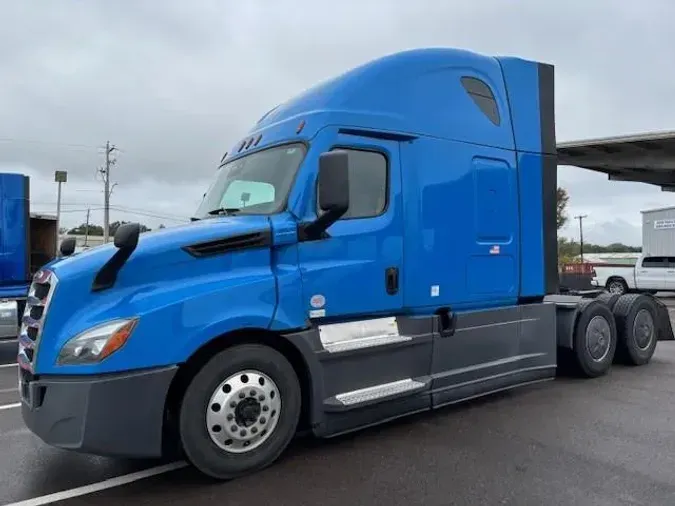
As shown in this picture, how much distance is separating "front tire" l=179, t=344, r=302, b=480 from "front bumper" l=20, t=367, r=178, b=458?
0.70 feet

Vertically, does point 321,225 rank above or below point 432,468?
above

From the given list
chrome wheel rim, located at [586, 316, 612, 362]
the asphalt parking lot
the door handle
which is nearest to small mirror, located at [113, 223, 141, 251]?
the asphalt parking lot

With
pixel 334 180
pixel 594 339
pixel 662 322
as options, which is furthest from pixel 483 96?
pixel 662 322

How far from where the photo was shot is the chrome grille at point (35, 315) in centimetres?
389

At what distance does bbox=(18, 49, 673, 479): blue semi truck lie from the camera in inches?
150

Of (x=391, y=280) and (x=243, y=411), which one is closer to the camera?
(x=243, y=411)

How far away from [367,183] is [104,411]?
8.73 feet

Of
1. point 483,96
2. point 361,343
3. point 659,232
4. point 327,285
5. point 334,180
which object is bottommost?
point 361,343

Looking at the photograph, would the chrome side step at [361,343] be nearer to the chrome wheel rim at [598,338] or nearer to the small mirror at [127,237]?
the small mirror at [127,237]

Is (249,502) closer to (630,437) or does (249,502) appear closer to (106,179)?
(630,437)

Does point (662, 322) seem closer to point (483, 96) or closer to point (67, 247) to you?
point (483, 96)

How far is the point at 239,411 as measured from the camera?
4133mm

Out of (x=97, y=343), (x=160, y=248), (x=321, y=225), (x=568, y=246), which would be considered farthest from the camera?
(x=568, y=246)

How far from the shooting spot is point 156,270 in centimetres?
400
